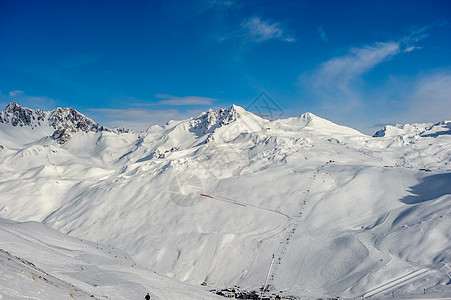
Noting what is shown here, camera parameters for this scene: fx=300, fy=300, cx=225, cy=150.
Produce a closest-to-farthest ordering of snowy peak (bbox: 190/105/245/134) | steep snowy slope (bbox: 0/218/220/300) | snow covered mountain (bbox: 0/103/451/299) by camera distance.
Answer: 1. steep snowy slope (bbox: 0/218/220/300)
2. snow covered mountain (bbox: 0/103/451/299)
3. snowy peak (bbox: 190/105/245/134)

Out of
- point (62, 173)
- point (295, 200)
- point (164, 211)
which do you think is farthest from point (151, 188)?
point (62, 173)

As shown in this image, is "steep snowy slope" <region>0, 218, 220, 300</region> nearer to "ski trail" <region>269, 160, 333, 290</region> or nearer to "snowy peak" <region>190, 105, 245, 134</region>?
"ski trail" <region>269, 160, 333, 290</region>

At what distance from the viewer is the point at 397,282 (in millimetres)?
28031

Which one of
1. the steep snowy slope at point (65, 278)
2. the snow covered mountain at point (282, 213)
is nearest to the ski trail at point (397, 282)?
the snow covered mountain at point (282, 213)

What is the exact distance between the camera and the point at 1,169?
477ft

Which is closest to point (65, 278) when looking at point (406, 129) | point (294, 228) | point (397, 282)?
point (397, 282)

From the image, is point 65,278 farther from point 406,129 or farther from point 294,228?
point 406,129

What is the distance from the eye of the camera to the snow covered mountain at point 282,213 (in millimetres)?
33375

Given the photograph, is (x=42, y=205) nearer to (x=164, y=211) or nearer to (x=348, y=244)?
(x=164, y=211)

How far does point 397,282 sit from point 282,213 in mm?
25790

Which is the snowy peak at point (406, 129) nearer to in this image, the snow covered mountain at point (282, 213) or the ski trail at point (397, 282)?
the snow covered mountain at point (282, 213)

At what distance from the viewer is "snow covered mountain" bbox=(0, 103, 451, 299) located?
3338 centimetres

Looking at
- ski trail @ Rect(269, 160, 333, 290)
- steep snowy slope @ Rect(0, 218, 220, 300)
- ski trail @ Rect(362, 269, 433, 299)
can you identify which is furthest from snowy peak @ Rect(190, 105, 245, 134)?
steep snowy slope @ Rect(0, 218, 220, 300)

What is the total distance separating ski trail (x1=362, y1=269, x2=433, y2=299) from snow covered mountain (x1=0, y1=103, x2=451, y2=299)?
0.16 metres
